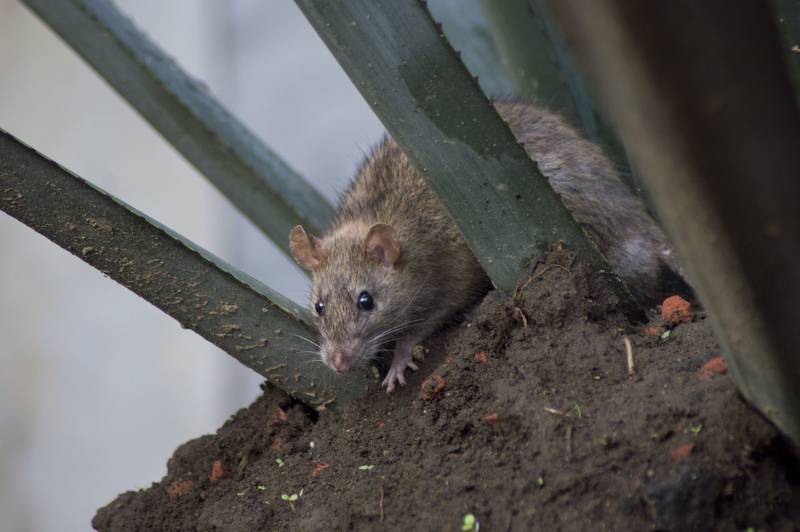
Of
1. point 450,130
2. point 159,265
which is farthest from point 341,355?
point 450,130

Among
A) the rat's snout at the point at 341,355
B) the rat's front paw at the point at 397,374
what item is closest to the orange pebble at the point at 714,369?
the rat's front paw at the point at 397,374

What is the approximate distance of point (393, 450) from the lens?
2.24 m

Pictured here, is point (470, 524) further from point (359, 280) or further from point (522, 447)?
point (359, 280)

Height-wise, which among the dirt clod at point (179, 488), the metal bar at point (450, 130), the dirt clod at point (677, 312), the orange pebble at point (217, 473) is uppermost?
the metal bar at point (450, 130)

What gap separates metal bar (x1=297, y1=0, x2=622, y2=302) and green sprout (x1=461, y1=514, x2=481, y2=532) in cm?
73

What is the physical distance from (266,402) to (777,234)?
1960 millimetres

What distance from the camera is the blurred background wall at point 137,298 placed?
749cm

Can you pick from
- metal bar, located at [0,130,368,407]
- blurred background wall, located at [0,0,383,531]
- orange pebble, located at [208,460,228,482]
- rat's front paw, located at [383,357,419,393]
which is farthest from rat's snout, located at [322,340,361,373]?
blurred background wall, located at [0,0,383,531]

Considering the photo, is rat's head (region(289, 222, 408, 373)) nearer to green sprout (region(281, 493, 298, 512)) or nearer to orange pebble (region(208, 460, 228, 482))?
orange pebble (region(208, 460, 228, 482))

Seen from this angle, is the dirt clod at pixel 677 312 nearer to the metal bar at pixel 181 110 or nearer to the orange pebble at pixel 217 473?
the orange pebble at pixel 217 473

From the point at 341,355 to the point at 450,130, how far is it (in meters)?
1.07

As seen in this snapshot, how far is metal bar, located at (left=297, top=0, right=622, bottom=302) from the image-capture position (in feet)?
6.61

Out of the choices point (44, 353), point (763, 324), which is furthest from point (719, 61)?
point (44, 353)

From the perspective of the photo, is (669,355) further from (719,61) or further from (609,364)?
(719,61)
